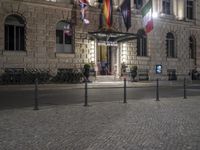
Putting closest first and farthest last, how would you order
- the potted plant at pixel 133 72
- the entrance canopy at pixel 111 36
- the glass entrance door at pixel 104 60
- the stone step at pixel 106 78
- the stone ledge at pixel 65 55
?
the stone ledge at pixel 65 55
the entrance canopy at pixel 111 36
the stone step at pixel 106 78
the potted plant at pixel 133 72
the glass entrance door at pixel 104 60

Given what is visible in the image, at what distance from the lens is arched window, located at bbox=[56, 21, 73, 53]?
35.0 m

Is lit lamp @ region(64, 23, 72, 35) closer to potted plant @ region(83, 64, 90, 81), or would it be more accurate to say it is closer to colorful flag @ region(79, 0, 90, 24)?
colorful flag @ region(79, 0, 90, 24)

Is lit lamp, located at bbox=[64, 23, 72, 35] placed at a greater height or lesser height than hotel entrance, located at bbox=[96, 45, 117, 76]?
greater

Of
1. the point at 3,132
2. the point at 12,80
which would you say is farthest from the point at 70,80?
the point at 3,132

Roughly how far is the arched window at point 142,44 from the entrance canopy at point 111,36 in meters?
2.89

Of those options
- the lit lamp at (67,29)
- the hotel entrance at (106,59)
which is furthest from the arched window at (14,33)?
the hotel entrance at (106,59)

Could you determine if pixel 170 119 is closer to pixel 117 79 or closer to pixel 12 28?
pixel 12 28

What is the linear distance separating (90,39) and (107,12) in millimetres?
2834

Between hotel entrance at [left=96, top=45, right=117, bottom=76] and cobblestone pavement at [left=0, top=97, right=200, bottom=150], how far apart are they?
2530 centimetres

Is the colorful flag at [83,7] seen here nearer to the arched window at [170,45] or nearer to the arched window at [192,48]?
the arched window at [170,45]

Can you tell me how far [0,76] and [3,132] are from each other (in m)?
21.8

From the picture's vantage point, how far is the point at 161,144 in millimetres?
7750

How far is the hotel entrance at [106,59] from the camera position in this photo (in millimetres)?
39141

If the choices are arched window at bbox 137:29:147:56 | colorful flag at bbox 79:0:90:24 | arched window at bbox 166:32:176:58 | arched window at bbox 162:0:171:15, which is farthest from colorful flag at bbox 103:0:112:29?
arched window at bbox 166:32:176:58
